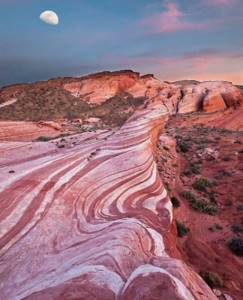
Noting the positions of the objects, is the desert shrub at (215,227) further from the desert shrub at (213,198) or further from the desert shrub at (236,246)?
the desert shrub at (213,198)

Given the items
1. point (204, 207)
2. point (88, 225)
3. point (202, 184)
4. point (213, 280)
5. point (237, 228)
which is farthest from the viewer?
point (202, 184)

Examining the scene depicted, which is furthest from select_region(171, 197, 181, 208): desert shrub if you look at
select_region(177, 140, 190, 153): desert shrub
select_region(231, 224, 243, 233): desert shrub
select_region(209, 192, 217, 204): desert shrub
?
select_region(177, 140, 190, 153): desert shrub

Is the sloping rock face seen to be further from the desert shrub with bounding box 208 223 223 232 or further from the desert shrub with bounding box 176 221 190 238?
the desert shrub with bounding box 208 223 223 232

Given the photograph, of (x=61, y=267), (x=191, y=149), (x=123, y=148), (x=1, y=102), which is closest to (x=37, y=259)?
(x=61, y=267)

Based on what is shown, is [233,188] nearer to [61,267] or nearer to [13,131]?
[61,267]

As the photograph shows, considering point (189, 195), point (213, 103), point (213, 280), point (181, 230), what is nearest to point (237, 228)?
point (181, 230)

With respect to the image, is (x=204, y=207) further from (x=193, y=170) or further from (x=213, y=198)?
(x=193, y=170)

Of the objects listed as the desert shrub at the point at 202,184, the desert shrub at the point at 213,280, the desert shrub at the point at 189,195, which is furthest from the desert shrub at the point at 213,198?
the desert shrub at the point at 213,280
